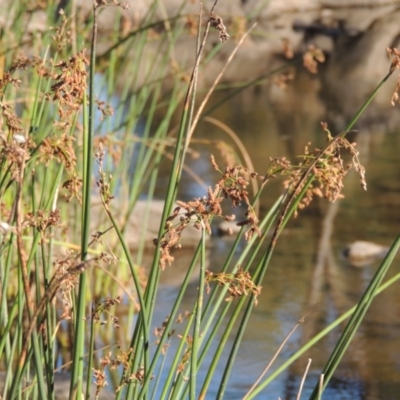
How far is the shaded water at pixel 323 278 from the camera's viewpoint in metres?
2.66

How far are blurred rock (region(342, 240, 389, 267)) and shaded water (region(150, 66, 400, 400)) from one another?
0.16 ft

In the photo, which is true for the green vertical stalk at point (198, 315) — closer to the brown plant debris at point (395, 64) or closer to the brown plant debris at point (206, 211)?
the brown plant debris at point (206, 211)

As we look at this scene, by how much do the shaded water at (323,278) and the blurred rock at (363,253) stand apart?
0.05m

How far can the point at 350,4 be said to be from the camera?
10.1 m

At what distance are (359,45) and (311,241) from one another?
21.2 feet

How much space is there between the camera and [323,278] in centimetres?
358

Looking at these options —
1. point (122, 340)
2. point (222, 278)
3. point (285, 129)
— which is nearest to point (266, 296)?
point (122, 340)

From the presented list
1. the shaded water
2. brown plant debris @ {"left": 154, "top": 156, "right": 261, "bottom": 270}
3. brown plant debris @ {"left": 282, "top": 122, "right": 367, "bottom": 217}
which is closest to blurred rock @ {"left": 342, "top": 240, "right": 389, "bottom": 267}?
the shaded water

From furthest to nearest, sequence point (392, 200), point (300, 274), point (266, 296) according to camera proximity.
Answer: point (392, 200), point (300, 274), point (266, 296)

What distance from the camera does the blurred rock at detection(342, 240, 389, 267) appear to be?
3.78m

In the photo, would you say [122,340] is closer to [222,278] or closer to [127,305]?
[127,305]

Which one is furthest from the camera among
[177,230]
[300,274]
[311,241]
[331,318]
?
[311,241]

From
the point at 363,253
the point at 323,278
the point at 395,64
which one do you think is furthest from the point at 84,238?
the point at 363,253

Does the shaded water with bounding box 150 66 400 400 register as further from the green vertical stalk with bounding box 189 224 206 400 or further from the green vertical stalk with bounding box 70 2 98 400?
the green vertical stalk with bounding box 70 2 98 400
